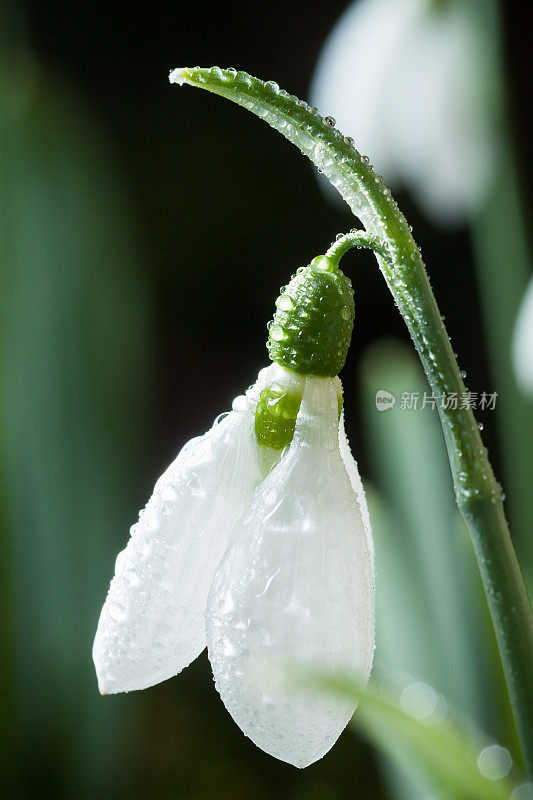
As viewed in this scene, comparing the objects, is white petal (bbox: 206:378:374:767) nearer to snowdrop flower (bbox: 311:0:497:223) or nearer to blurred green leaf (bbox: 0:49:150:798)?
snowdrop flower (bbox: 311:0:497:223)

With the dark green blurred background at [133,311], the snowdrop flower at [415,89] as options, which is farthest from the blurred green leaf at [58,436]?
the snowdrop flower at [415,89]

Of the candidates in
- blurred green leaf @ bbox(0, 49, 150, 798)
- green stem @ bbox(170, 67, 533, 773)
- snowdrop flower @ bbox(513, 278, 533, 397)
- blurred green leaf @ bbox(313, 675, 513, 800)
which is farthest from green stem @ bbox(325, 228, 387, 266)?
blurred green leaf @ bbox(0, 49, 150, 798)

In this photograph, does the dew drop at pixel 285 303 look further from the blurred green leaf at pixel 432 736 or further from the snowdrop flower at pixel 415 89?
the snowdrop flower at pixel 415 89

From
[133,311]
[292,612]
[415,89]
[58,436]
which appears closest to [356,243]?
[292,612]

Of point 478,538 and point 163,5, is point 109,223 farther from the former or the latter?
point 478,538

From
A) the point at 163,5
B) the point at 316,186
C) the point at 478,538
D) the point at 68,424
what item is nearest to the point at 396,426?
the point at 478,538
